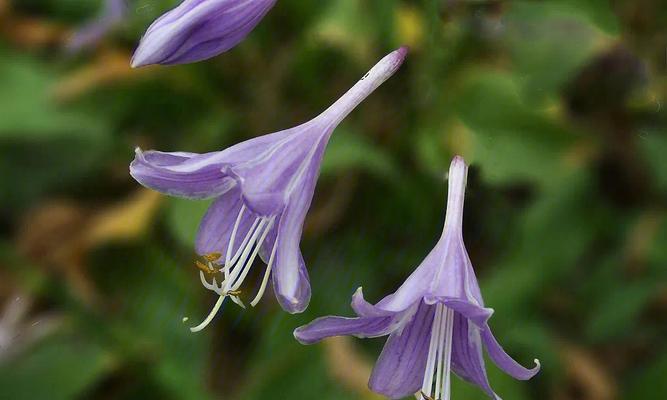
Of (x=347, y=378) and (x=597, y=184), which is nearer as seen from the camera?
(x=347, y=378)

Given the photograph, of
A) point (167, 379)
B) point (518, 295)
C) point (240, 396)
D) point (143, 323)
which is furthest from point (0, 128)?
point (518, 295)

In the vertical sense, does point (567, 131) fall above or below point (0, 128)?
below

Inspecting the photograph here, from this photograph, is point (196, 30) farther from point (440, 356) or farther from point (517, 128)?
point (517, 128)

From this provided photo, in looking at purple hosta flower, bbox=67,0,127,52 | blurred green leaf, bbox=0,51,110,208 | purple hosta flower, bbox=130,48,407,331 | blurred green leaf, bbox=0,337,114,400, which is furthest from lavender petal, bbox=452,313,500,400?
purple hosta flower, bbox=67,0,127,52

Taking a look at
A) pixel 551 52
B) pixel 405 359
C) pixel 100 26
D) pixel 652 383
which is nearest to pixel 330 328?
pixel 405 359

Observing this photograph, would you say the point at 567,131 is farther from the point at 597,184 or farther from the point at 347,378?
the point at 347,378

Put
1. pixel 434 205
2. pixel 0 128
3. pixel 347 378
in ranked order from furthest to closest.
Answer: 1. pixel 0 128
2. pixel 434 205
3. pixel 347 378

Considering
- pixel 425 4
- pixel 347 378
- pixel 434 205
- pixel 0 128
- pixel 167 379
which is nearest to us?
pixel 425 4
